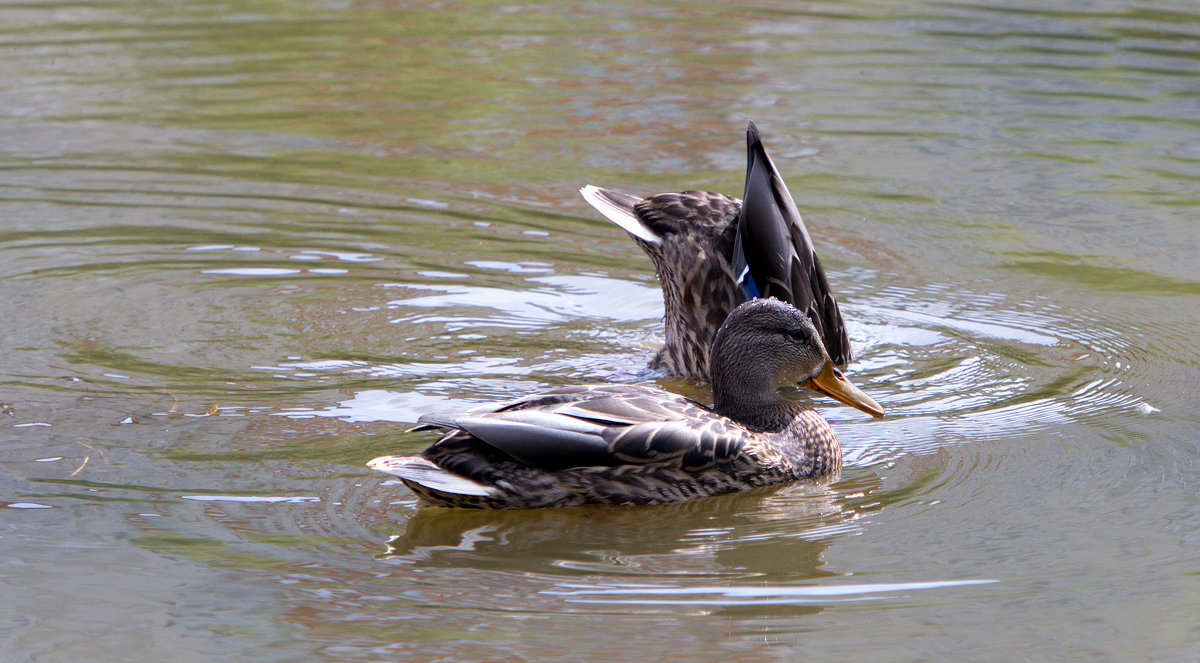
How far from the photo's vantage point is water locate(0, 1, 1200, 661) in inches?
164

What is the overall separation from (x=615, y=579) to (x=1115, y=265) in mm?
4252

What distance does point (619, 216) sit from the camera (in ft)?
22.9

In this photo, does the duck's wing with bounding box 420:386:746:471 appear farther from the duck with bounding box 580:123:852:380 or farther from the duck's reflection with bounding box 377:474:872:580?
the duck with bounding box 580:123:852:380

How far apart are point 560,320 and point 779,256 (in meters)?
1.10

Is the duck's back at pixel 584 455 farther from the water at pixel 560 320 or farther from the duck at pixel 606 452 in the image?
the water at pixel 560 320

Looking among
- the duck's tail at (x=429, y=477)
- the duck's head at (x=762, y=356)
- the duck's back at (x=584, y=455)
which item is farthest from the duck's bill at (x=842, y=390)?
the duck's tail at (x=429, y=477)

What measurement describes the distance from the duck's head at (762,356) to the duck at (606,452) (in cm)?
10

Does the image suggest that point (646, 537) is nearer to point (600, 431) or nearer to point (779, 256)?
point (600, 431)

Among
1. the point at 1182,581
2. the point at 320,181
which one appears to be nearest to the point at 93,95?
the point at 320,181

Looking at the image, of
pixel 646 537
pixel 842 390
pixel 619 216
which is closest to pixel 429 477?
pixel 646 537

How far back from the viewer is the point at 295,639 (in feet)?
12.9

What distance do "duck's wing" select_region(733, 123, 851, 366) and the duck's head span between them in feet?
2.67

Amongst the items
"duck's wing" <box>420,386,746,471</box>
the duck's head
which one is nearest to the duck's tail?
"duck's wing" <box>420,386,746,471</box>

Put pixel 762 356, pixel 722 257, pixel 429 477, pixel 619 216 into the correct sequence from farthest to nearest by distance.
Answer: pixel 619 216, pixel 722 257, pixel 762 356, pixel 429 477
